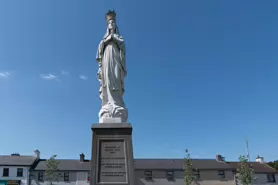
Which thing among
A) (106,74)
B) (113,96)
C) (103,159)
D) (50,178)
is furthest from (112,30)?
(50,178)

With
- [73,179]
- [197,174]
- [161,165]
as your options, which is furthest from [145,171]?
[73,179]

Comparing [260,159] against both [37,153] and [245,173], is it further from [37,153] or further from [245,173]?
[37,153]

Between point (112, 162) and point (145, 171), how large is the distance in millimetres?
46084

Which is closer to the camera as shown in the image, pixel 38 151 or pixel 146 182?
pixel 146 182

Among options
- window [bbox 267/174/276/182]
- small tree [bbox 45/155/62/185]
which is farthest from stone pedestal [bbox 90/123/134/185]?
window [bbox 267/174/276/182]

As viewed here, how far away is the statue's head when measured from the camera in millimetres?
11216

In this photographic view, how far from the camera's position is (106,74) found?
1048 centimetres

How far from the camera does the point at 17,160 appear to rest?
51.3 meters

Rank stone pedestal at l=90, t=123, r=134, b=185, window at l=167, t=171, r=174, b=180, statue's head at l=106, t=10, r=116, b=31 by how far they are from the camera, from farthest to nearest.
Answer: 1. window at l=167, t=171, r=174, b=180
2. statue's head at l=106, t=10, r=116, b=31
3. stone pedestal at l=90, t=123, r=134, b=185

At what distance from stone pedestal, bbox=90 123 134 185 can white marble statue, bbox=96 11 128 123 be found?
44 cm


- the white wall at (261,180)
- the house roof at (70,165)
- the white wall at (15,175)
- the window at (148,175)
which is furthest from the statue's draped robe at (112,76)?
the white wall at (261,180)

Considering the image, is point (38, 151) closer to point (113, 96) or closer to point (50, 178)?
point (50, 178)

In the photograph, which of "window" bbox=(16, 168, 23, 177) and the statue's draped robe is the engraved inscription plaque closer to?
the statue's draped robe

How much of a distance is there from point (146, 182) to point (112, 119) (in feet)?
150
